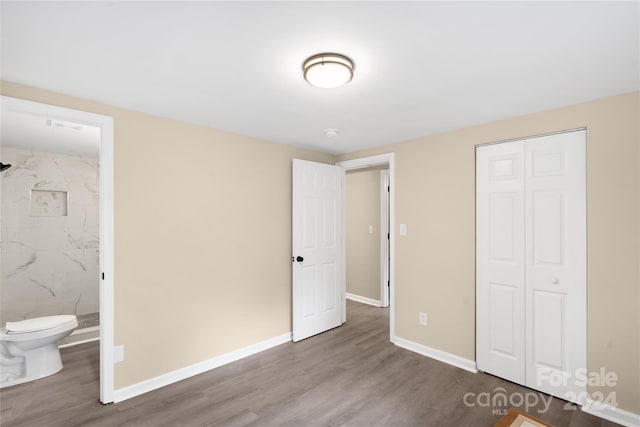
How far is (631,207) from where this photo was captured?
2094 mm

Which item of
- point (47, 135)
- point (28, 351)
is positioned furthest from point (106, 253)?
point (47, 135)

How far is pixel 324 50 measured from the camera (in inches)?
62.4

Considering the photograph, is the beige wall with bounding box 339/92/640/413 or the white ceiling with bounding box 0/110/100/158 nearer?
the beige wall with bounding box 339/92/640/413

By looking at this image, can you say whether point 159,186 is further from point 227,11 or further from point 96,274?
point 96,274

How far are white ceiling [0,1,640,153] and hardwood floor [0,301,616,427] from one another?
232cm

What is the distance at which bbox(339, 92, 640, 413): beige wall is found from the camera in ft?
Result: 6.90

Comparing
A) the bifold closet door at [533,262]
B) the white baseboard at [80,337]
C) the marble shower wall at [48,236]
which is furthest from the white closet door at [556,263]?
the marble shower wall at [48,236]

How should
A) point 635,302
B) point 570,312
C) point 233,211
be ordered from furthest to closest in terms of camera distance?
1. point 233,211
2. point 570,312
3. point 635,302

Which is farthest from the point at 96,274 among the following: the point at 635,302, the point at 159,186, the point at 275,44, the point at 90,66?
the point at 635,302

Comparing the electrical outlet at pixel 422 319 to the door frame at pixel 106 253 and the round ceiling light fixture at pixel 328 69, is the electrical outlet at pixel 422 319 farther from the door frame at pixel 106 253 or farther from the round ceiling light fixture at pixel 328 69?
the door frame at pixel 106 253

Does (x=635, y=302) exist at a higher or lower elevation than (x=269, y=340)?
higher

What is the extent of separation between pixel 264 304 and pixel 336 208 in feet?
4.96

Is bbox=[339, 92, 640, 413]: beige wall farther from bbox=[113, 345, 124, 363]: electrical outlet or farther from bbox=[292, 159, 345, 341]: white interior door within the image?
bbox=[113, 345, 124, 363]: electrical outlet

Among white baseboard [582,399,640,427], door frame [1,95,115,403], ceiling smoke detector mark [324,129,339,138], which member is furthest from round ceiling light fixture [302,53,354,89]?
white baseboard [582,399,640,427]
